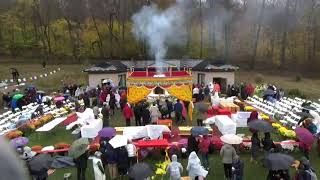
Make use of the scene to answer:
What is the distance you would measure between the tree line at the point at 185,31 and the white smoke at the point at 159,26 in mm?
1380

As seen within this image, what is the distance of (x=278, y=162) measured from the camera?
10883mm

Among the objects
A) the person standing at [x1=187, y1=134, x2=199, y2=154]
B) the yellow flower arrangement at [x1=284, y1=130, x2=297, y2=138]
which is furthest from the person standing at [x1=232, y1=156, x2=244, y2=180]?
the yellow flower arrangement at [x1=284, y1=130, x2=297, y2=138]

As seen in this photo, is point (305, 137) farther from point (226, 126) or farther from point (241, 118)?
point (241, 118)

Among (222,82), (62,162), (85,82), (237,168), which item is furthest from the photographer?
(85,82)

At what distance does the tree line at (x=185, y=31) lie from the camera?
190ft

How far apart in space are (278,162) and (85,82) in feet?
109

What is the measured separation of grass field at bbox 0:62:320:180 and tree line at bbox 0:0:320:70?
24.1 ft

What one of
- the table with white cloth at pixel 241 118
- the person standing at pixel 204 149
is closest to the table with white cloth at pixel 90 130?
the person standing at pixel 204 149

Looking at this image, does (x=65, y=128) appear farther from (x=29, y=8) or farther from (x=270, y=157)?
(x=29, y=8)

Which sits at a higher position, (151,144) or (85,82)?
(151,144)

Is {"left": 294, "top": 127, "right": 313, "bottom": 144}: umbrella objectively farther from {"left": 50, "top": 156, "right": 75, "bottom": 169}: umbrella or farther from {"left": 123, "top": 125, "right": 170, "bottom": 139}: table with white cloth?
{"left": 50, "top": 156, "right": 75, "bottom": 169}: umbrella

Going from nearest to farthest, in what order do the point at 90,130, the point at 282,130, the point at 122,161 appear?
1. the point at 122,161
2. the point at 90,130
3. the point at 282,130

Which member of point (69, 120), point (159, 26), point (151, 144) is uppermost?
point (159, 26)

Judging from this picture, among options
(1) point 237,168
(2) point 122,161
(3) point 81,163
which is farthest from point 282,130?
(3) point 81,163
